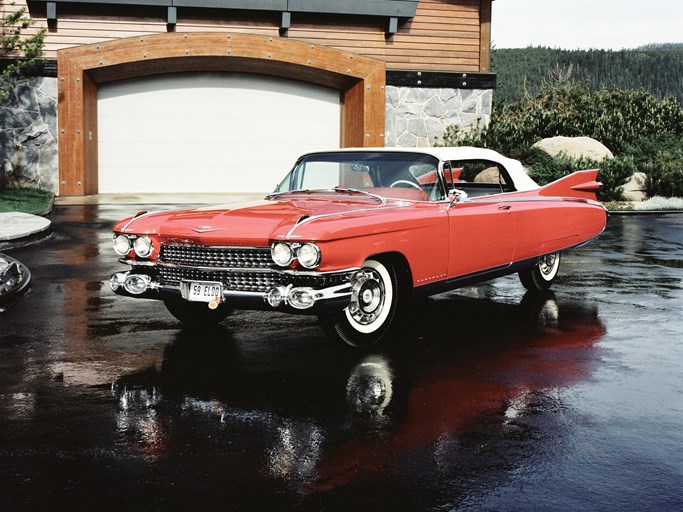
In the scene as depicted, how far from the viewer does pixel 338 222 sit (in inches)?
256

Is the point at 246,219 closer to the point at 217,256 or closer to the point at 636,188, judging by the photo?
the point at 217,256

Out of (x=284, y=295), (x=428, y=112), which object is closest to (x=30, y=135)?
(x=428, y=112)

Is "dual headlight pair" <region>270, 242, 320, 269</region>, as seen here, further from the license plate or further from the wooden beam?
the wooden beam

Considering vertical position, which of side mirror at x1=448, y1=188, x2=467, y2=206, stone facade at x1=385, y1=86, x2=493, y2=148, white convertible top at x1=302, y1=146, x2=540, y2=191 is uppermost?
stone facade at x1=385, y1=86, x2=493, y2=148

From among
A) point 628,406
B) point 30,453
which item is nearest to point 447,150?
point 628,406

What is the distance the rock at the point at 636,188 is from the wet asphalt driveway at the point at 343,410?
14379mm

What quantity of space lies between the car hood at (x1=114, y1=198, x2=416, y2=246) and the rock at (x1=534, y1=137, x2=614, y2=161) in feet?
53.4

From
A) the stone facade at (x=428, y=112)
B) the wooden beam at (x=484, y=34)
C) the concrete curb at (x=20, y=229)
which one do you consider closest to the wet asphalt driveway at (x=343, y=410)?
the concrete curb at (x=20, y=229)

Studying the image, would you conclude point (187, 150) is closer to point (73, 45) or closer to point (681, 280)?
point (73, 45)

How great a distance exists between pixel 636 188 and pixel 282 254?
18377mm

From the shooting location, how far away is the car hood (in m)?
6.49

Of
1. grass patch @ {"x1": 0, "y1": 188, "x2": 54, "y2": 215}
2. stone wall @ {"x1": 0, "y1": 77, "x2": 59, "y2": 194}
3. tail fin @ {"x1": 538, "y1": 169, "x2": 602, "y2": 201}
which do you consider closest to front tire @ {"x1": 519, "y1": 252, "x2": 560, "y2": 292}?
tail fin @ {"x1": 538, "y1": 169, "x2": 602, "y2": 201}

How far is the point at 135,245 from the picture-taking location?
7.05m

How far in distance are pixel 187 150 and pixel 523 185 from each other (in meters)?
16.1
